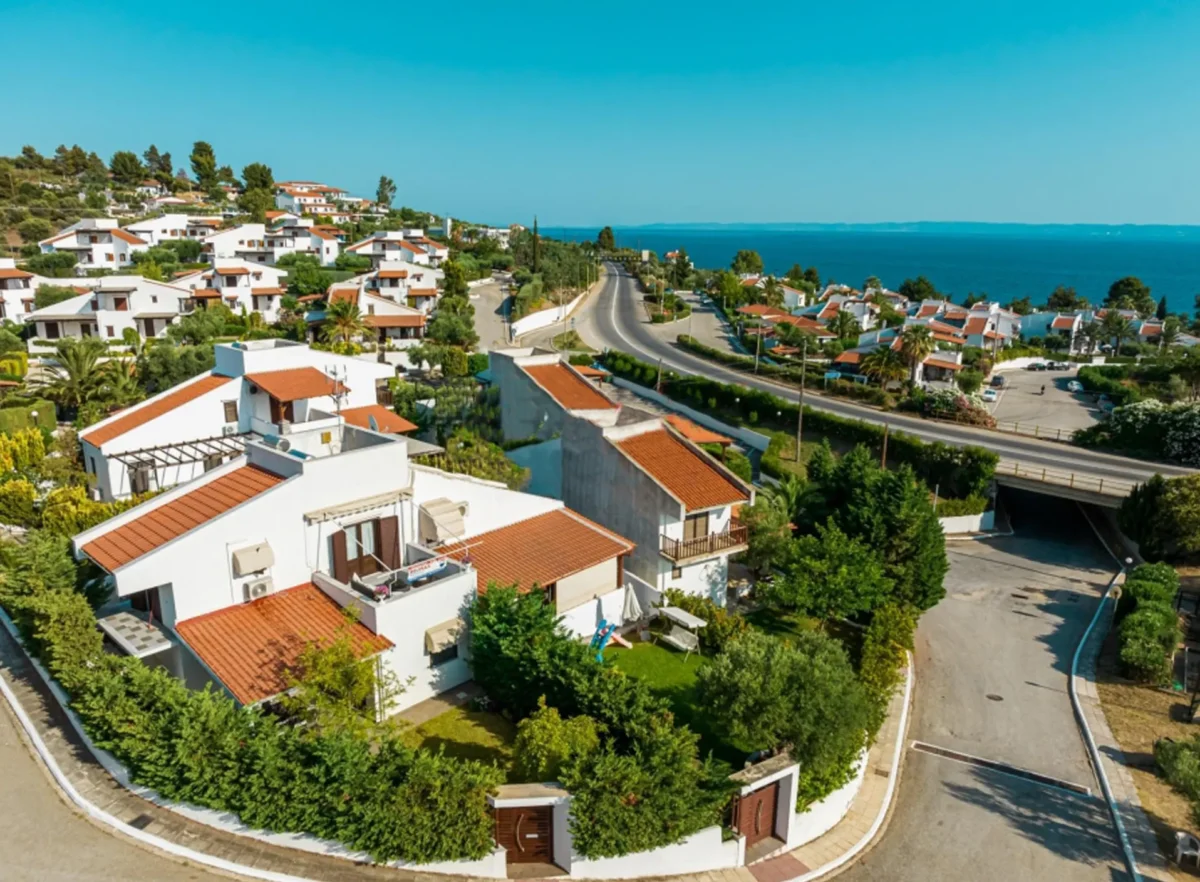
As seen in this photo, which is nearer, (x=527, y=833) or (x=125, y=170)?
(x=527, y=833)

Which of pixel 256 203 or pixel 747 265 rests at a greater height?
pixel 256 203


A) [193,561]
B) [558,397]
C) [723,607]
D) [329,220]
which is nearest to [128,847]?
[193,561]

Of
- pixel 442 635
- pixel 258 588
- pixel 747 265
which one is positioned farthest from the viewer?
pixel 747 265

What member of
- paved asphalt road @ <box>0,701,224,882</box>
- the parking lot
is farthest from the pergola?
the parking lot

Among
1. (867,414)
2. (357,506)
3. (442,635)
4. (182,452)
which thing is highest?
(357,506)

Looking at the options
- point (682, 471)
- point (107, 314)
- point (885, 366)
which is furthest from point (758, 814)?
point (107, 314)

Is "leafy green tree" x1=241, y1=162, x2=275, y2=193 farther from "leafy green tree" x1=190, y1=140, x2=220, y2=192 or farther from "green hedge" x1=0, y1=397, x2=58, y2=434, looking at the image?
"green hedge" x1=0, y1=397, x2=58, y2=434

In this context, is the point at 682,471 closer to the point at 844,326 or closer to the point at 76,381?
the point at 76,381
